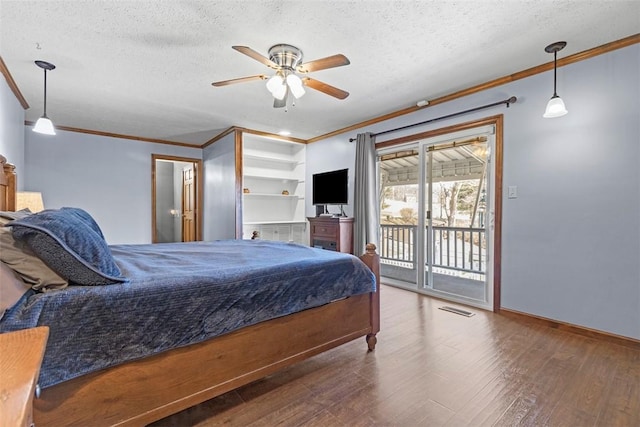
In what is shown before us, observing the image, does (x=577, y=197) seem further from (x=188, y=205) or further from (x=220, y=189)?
(x=188, y=205)

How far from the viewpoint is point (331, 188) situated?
15.6 ft

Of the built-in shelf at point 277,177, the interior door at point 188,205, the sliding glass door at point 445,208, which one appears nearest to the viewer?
the sliding glass door at point 445,208

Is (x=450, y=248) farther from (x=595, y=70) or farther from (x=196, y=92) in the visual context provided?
(x=196, y=92)

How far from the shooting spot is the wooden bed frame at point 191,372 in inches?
44.9

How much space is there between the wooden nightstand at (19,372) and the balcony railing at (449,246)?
3.79 metres

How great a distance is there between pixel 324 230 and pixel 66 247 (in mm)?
3594

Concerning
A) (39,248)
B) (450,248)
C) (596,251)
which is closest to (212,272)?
(39,248)

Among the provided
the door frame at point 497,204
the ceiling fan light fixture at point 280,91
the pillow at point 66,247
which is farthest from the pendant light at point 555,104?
the pillow at point 66,247

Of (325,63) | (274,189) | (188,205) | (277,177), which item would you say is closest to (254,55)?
(325,63)

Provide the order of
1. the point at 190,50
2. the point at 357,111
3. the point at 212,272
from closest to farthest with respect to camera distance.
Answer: the point at 212,272
the point at 190,50
the point at 357,111

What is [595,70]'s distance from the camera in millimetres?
2473

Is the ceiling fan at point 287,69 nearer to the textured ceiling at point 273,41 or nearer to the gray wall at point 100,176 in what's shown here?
the textured ceiling at point 273,41

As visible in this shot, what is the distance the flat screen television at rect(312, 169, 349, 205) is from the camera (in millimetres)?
4559

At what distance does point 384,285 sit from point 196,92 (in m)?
3.49
